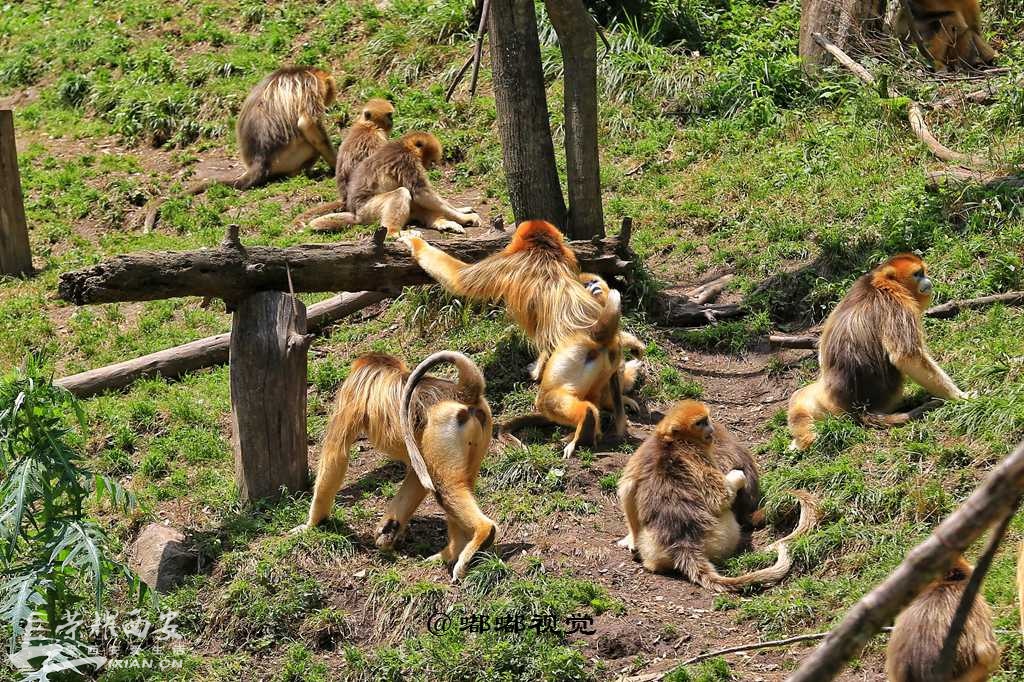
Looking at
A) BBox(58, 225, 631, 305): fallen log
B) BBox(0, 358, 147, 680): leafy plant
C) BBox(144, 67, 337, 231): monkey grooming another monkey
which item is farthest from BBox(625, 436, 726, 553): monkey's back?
BBox(144, 67, 337, 231): monkey grooming another monkey

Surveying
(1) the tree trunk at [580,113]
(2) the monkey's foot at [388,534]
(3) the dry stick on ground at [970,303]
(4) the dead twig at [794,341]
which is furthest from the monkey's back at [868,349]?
(2) the monkey's foot at [388,534]

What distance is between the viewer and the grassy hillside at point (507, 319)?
23.3ft

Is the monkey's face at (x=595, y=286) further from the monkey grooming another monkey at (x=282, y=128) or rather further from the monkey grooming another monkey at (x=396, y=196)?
the monkey grooming another monkey at (x=282, y=128)

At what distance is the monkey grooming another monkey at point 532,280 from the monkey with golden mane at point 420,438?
1.50 meters

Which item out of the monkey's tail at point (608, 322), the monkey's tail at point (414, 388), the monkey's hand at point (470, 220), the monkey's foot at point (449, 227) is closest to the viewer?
the monkey's tail at point (414, 388)

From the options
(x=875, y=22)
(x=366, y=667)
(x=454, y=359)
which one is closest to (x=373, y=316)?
(x=454, y=359)

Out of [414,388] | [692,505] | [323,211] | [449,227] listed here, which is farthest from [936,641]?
[323,211]

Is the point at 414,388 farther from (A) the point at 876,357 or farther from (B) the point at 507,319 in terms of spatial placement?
(A) the point at 876,357

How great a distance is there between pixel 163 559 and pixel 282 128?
7.60 meters

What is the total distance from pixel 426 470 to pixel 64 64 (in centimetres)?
1316

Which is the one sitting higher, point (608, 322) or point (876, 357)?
point (608, 322)

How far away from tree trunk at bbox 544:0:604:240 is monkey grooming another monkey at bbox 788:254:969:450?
2.87 m

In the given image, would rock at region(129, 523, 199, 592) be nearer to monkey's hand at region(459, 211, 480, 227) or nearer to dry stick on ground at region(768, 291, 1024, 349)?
monkey's hand at region(459, 211, 480, 227)

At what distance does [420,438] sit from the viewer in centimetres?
762
